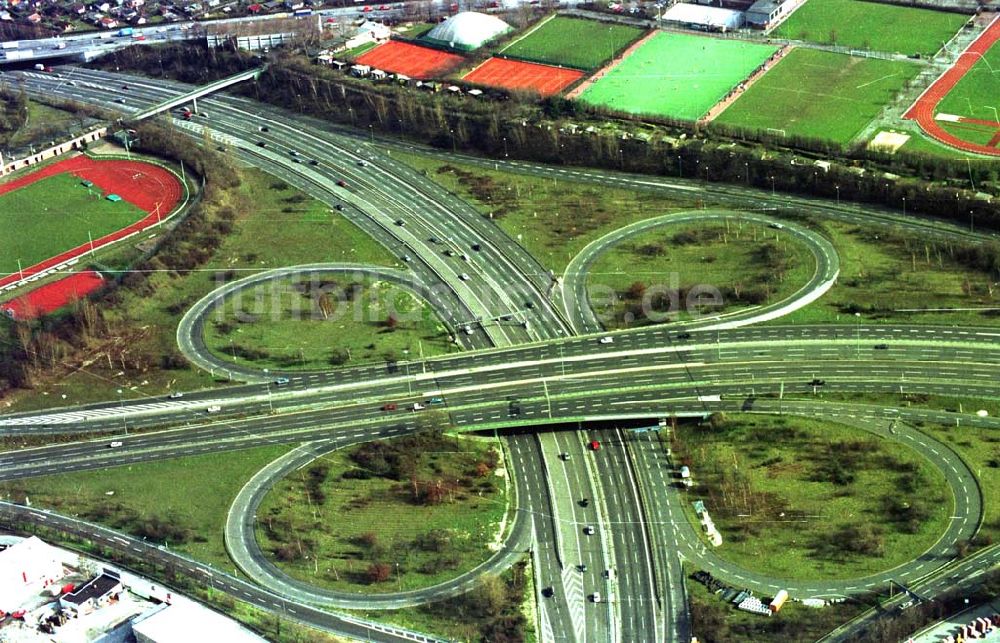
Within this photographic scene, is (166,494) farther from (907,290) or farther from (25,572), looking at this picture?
(907,290)

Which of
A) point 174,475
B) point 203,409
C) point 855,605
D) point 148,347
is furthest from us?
point 148,347

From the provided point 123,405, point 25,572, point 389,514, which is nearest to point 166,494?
point 123,405

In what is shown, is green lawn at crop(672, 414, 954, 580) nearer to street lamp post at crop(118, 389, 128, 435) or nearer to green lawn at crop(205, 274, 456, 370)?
green lawn at crop(205, 274, 456, 370)

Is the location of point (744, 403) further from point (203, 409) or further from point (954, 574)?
point (203, 409)

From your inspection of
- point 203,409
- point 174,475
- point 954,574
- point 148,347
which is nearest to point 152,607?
point 174,475

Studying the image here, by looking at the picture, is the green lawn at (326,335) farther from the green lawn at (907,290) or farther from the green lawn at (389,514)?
the green lawn at (907,290)

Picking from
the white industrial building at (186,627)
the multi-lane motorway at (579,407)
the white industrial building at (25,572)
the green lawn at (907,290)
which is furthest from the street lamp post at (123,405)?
the green lawn at (907,290)
